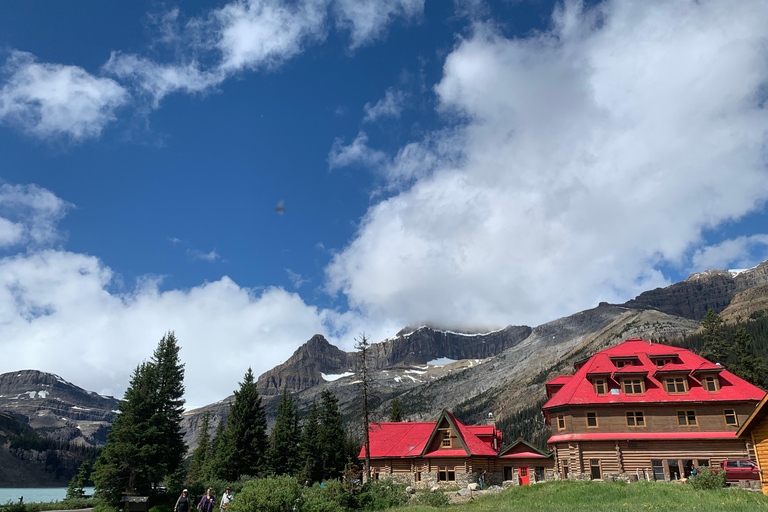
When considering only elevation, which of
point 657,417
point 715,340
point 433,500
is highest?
point 715,340

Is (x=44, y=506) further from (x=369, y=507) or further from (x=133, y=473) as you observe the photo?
(x=369, y=507)

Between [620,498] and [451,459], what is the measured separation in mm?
25815

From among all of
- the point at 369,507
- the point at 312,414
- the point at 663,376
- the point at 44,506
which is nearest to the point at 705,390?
the point at 663,376

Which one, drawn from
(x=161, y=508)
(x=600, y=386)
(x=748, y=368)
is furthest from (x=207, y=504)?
(x=748, y=368)

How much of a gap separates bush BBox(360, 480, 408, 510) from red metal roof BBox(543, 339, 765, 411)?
20345 millimetres

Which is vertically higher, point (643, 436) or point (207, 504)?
point (643, 436)

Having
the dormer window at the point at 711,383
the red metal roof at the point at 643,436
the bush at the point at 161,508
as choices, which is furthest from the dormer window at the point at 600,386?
the bush at the point at 161,508

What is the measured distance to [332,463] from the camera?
6881 cm

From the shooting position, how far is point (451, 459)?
174ft

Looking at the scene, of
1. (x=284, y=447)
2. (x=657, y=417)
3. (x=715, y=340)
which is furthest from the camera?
(x=715, y=340)

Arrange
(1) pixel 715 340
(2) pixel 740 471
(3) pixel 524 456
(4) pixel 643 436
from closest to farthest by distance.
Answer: (2) pixel 740 471 < (4) pixel 643 436 < (3) pixel 524 456 < (1) pixel 715 340

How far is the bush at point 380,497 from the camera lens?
32.9 m

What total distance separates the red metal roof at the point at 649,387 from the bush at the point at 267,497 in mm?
34158

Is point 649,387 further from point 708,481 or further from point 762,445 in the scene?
point 762,445
